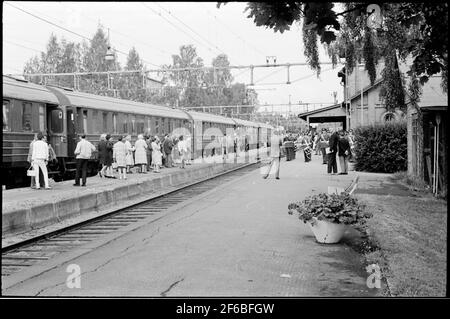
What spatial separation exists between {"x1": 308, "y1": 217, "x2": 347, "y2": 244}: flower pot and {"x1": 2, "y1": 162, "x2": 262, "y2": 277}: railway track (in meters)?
3.98

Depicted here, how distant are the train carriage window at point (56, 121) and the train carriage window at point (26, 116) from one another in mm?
1928

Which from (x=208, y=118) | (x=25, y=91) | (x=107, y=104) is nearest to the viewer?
(x=25, y=91)

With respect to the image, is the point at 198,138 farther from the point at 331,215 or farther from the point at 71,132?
the point at 331,215

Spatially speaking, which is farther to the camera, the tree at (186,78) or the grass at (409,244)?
the tree at (186,78)

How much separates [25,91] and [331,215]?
41.3 feet

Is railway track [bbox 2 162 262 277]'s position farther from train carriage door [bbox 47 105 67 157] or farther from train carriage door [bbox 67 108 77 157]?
train carriage door [bbox 67 108 77 157]

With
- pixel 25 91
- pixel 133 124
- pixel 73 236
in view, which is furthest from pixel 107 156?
pixel 73 236

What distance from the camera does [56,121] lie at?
1920 cm

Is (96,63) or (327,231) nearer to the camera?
(327,231)

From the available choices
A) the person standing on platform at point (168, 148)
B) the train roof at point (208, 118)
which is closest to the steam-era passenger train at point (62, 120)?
the person standing on platform at point (168, 148)

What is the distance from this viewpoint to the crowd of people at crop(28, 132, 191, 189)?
14.7 meters

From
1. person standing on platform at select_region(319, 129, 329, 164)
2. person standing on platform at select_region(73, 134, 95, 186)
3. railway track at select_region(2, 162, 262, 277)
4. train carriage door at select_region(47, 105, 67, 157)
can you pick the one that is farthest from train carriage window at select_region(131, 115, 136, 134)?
railway track at select_region(2, 162, 262, 277)

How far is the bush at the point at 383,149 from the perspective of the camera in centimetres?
2148

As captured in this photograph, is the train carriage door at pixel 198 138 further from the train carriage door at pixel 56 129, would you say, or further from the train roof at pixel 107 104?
the train carriage door at pixel 56 129
